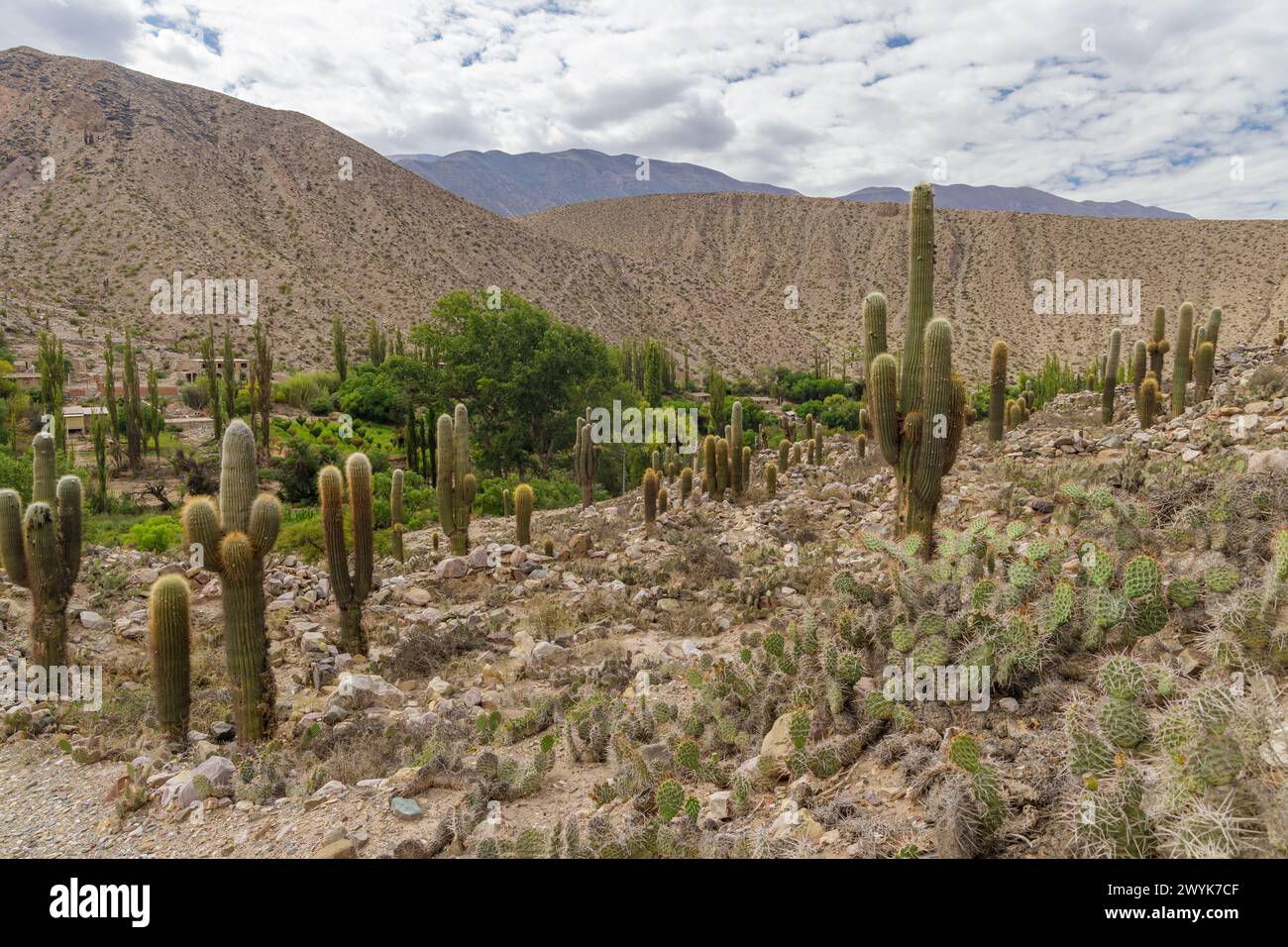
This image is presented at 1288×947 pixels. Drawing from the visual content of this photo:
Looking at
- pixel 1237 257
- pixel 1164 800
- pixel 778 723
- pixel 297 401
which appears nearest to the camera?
pixel 1164 800

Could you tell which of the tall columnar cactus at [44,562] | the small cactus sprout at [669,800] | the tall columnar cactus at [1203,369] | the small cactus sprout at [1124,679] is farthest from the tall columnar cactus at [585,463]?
the small cactus sprout at [1124,679]

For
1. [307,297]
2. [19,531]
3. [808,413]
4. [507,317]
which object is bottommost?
[19,531]

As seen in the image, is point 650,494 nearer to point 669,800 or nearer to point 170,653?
point 170,653

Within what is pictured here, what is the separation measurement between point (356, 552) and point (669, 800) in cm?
556

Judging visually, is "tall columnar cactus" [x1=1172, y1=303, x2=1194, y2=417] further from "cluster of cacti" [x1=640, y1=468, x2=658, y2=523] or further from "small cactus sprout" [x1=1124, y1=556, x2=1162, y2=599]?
"small cactus sprout" [x1=1124, y1=556, x2=1162, y2=599]

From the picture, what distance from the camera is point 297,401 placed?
29.1m

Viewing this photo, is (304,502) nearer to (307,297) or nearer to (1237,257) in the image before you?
→ (307,297)

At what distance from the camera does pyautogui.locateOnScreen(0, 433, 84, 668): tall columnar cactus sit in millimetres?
7312

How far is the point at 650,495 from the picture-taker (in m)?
13.0

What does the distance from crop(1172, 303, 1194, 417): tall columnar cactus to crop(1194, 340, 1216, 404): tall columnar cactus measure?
0.64 feet

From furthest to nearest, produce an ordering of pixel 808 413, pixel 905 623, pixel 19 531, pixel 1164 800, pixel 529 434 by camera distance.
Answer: pixel 808 413
pixel 529 434
pixel 19 531
pixel 905 623
pixel 1164 800

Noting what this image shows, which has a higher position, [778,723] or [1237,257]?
Answer: [1237,257]
